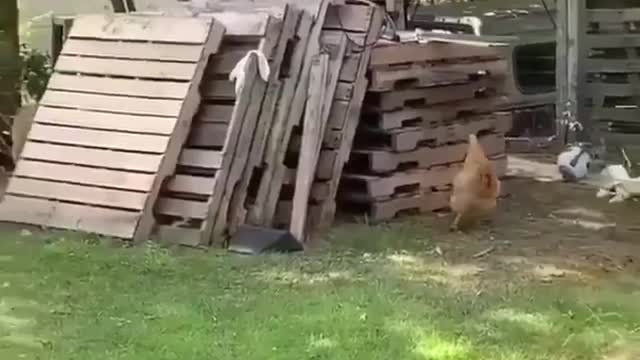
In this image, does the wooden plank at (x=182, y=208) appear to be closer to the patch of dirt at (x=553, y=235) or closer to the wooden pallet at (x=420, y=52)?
the patch of dirt at (x=553, y=235)

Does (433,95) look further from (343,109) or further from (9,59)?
(9,59)

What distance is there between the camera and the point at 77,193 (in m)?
6.23

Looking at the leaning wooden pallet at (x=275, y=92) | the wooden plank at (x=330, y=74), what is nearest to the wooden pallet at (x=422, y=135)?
the wooden plank at (x=330, y=74)

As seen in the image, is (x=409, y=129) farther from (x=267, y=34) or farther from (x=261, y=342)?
(x=261, y=342)

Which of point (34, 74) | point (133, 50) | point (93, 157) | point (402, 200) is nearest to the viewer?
point (93, 157)

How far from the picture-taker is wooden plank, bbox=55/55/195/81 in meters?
6.22

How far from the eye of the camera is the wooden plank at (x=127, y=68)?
20.4 feet

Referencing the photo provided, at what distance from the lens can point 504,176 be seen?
7930 mm

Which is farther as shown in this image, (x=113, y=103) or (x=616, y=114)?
(x=616, y=114)

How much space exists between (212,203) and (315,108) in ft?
2.64

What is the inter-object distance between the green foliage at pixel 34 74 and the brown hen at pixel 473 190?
4.13 m

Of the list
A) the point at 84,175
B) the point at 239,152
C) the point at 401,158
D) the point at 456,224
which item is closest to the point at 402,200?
the point at 401,158

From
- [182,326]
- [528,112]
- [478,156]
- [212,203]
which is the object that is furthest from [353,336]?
[528,112]

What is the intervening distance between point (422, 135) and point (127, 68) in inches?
70.5
